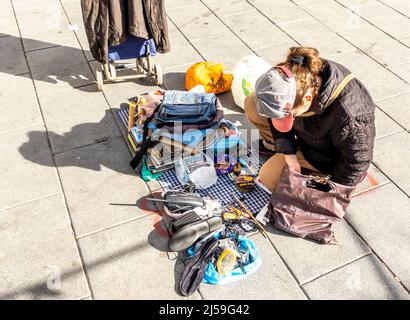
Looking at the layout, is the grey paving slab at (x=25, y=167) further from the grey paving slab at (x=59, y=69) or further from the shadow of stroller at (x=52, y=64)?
the shadow of stroller at (x=52, y=64)

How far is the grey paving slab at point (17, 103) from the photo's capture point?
459cm

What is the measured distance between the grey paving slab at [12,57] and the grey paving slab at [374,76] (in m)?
4.06

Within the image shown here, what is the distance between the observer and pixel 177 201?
140 inches

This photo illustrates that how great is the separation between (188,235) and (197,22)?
3910 mm

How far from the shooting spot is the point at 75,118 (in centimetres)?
465

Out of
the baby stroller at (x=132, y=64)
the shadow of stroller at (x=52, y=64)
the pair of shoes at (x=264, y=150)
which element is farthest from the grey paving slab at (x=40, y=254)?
the pair of shoes at (x=264, y=150)

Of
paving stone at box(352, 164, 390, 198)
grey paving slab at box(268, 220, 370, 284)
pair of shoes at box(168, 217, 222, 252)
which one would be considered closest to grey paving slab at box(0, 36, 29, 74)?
pair of shoes at box(168, 217, 222, 252)

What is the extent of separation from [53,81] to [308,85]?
11.3ft

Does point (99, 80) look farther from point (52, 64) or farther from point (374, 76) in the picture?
point (374, 76)

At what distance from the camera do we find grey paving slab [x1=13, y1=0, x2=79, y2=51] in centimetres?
577

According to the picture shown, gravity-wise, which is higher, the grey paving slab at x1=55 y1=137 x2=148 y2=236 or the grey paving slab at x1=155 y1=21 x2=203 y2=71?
the grey paving slab at x1=155 y1=21 x2=203 y2=71

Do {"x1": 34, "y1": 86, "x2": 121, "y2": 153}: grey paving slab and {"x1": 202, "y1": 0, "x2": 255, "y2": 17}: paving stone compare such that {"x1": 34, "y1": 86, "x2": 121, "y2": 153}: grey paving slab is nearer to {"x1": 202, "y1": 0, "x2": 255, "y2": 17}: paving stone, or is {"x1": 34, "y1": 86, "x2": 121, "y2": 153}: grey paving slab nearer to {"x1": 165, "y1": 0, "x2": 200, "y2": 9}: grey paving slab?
{"x1": 165, "y1": 0, "x2": 200, "y2": 9}: grey paving slab

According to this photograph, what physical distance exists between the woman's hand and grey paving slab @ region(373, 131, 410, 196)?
1055 millimetres

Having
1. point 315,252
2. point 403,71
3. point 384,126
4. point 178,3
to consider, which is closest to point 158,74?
point 178,3
